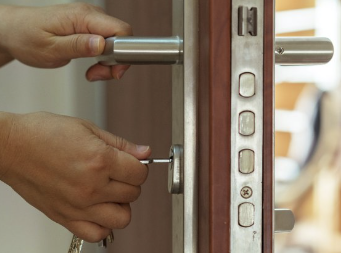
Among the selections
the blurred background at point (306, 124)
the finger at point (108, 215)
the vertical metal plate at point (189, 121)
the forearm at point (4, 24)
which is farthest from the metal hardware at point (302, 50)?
the blurred background at point (306, 124)

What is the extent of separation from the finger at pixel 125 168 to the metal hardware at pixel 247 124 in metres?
0.17

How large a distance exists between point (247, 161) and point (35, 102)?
1.84 ft

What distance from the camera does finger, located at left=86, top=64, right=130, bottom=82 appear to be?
23.7 inches

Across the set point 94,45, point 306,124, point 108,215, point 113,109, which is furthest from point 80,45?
point 306,124

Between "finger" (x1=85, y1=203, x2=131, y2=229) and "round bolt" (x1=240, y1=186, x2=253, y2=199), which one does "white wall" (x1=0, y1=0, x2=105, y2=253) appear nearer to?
"finger" (x1=85, y1=203, x2=131, y2=229)

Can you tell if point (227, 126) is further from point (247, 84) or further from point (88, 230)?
point (88, 230)

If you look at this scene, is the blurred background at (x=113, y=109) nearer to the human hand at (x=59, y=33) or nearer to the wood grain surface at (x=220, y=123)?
the human hand at (x=59, y=33)

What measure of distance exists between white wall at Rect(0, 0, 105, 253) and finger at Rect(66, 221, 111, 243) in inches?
13.2

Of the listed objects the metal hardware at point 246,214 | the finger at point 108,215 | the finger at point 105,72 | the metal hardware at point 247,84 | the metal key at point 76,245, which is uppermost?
the finger at point 105,72

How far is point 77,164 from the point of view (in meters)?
0.51

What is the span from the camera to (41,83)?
87cm

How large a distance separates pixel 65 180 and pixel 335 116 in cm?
153

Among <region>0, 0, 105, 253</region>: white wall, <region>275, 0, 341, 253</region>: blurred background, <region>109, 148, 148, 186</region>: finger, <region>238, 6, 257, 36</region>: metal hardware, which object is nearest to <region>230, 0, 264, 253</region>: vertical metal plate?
<region>238, 6, 257, 36</region>: metal hardware

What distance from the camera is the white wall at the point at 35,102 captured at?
86cm
